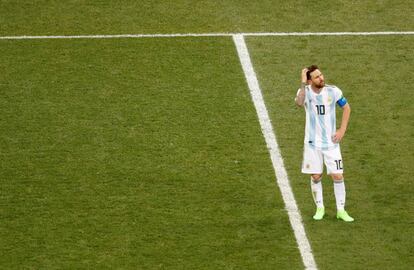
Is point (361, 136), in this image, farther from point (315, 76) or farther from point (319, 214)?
point (315, 76)

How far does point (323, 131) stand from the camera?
1462cm

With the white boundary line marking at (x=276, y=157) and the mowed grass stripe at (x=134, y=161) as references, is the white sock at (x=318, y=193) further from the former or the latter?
the mowed grass stripe at (x=134, y=161)

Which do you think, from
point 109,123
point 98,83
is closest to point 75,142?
point 109,123

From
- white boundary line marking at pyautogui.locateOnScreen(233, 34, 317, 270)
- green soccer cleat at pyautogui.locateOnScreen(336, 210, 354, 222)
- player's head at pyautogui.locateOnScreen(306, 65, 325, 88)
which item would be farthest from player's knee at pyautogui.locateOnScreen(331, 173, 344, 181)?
player's head at pyautogui.locateOnScreen(306, 65, 325, 88)

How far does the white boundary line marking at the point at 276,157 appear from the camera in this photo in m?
14.2

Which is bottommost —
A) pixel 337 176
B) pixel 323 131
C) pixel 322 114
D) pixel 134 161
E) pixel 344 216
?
pixel 344 216

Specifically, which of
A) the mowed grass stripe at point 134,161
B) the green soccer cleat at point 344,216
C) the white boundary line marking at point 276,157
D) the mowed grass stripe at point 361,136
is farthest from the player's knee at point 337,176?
the mowed grass stripe at point 134,161

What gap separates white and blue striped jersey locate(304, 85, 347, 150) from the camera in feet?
47.9

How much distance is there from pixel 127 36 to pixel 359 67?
3.84 m

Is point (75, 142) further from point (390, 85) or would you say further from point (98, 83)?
point (390, 85)

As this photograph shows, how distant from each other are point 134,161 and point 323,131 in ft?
9.68

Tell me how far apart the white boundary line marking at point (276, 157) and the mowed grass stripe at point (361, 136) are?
91mm

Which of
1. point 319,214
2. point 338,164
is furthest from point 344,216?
point 338,164

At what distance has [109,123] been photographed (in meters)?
17.5
